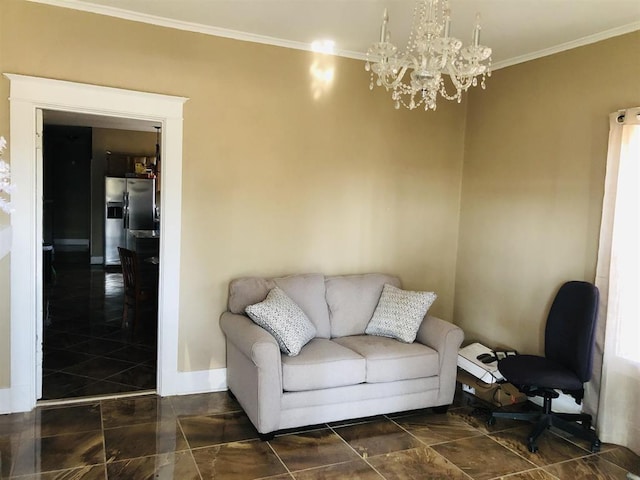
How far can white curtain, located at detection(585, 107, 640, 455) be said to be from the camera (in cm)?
336

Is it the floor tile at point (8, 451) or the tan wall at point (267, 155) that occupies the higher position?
the tan wall at point (267, 155)

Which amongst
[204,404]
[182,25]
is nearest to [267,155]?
[182,25]

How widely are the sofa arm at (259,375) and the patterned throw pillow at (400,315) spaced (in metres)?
1.03

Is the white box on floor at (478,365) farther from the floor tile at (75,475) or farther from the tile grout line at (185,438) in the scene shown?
the floor tile at (75,475)

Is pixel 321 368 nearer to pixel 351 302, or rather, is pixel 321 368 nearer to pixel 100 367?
pixel 351 302

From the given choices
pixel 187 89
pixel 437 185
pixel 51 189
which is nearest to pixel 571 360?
pixel 437 185

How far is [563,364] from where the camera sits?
12.1 ft

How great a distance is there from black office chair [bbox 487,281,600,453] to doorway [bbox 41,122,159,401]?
2778 mm

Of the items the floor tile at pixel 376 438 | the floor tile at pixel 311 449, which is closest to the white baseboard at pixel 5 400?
the floor tile at pixel 311 449

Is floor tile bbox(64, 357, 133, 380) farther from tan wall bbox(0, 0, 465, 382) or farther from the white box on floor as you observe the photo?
the white box on floor

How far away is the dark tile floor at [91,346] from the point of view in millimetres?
4145


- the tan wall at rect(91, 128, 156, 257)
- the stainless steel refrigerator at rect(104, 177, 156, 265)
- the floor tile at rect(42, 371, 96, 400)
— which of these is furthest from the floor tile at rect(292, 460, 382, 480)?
the tan wall at rect(91, 128, 156, 257)

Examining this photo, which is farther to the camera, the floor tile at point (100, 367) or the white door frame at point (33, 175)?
the floor tile at point (100, 367)

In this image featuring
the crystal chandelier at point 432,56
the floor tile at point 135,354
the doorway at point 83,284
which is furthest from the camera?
the floor tile at point 135,354
